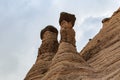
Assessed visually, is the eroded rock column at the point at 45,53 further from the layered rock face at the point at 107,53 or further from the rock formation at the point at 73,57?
the layered rock face at the point at 107,53

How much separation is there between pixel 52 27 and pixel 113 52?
10.6 metres

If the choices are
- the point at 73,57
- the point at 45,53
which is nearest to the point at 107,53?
the point at 73,57

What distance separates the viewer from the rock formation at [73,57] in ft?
70.7

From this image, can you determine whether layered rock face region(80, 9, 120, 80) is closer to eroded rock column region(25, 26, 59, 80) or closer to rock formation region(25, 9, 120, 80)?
rock formation region(25, 9, 120, 80)

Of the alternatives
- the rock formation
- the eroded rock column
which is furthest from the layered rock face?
the eroded rock column

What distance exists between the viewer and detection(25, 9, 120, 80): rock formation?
2155cm

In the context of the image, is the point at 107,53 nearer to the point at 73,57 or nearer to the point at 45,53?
the point at 73,57

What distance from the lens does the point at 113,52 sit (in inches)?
991

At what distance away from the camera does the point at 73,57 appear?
2464cm

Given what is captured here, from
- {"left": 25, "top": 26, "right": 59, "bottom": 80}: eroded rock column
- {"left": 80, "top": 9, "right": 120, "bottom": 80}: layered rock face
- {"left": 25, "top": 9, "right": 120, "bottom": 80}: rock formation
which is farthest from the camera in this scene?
{"left": 25, "top": 26, "right": 59, "bottom": 80}: eroded rock column

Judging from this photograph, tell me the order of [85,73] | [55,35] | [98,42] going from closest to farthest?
[85,73] < [98,42] < [55,35]

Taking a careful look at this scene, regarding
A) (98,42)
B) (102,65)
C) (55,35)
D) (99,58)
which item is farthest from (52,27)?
(102,65)

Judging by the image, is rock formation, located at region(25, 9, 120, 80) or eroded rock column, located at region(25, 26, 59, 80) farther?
eroded rock column, located at region(25, 26, 59, 80)

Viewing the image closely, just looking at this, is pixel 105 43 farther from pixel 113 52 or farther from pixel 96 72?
pixel 96 72
